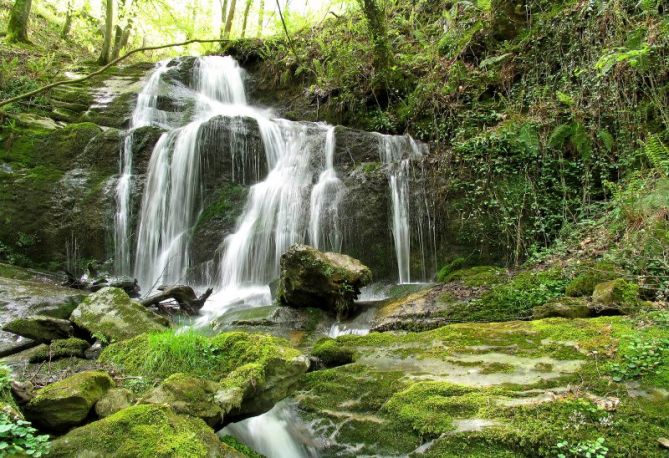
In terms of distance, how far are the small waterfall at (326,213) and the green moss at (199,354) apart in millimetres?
5143

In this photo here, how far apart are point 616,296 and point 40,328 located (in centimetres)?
613

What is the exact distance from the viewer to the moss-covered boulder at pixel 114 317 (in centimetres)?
477

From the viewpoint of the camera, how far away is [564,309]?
4602mm

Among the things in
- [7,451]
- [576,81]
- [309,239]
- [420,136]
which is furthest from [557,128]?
[7,451]

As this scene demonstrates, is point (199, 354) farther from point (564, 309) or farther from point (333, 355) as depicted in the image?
point (564, 309)

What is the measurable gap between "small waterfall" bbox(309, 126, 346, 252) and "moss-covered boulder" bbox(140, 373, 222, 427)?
608cm

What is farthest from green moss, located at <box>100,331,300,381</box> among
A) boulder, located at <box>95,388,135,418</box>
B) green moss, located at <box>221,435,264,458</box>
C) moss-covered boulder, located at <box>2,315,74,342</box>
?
moss-covered boulder, located at <box>2,315,74,342</box>

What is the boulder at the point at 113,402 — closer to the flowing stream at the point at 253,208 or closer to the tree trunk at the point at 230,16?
the flowing stream at the point at 253,208

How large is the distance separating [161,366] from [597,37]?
8.91m

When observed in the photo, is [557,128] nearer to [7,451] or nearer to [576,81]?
[576,81]

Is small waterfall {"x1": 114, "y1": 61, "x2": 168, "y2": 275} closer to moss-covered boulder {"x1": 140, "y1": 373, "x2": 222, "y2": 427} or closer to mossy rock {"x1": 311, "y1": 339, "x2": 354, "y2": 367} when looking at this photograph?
mossy rock {"x1": 311, "y1": 339, "x2": 354, "y2": 367}

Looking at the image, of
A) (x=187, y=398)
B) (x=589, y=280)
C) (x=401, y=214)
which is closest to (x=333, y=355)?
(x=187, y=398)

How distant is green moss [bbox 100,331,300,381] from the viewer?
11.1 feet

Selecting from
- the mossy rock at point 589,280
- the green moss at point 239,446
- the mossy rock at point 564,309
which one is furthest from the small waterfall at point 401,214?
the green moss at point 239,446
